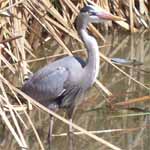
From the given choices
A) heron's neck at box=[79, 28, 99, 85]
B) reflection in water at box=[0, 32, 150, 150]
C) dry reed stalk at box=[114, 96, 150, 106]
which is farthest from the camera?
dry reed stalk at box=[114, 96, 150, 106]

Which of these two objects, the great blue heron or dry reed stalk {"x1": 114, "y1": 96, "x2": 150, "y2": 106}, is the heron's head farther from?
dry reed stalk {"x1": 114, "y1": 96, "x2": 150, "y2": 106}

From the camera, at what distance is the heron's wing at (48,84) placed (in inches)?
190

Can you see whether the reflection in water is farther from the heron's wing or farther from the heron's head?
the heron's head

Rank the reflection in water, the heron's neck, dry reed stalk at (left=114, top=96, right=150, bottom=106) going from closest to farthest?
1. the reflection in water
2. the heron's neck
3. dry reed stalk at (left=114, top=96, right=150, bottom=106)

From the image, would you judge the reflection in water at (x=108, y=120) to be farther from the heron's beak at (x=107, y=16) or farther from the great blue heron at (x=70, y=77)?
the heron's beak at (x=107, y=16)

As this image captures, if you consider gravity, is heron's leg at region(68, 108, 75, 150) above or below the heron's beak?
below

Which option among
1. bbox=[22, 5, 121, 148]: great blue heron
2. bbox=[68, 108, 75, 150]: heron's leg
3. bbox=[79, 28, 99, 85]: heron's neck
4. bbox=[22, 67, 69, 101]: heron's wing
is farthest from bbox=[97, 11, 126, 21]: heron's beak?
bbox=[68, 108, 75, 150]: heron's leg

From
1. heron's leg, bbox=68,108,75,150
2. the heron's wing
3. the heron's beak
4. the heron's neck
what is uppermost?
the heron's beak

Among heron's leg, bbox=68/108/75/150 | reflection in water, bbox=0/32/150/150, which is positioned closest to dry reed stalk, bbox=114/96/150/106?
reflection in water, bbox=0/32/150/150

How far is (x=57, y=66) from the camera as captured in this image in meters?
4.86

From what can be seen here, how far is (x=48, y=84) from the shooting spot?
488cm

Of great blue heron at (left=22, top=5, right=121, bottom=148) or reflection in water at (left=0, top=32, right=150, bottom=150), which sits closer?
reflection in water at (left=0, top=32, right=150, bottom=150)

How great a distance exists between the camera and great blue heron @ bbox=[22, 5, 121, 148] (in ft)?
15.8

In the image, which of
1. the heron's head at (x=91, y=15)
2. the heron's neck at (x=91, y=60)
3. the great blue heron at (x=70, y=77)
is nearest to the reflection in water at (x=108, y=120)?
the great blue heron at (x=70, y=77)
